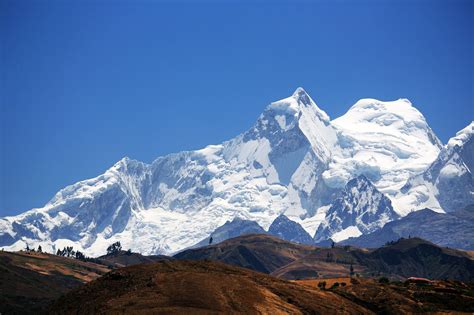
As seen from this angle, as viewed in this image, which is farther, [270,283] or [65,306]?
[270,283]

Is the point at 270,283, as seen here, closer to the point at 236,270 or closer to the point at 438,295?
the point at 236,270

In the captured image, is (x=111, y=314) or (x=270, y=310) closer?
(x=111, y=314)

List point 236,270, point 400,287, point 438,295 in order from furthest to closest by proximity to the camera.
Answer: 1. point 400,287
2. point 438,295
3. point 236,270

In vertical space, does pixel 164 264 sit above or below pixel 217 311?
above

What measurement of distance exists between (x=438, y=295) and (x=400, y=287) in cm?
1250

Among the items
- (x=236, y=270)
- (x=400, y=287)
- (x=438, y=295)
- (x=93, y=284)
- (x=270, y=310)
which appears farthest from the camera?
(x=400, y=287)

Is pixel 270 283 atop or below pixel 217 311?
atop

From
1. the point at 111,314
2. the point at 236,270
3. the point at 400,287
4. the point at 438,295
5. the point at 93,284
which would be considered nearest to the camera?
the point at 111,314

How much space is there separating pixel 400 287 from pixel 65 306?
71.5 m

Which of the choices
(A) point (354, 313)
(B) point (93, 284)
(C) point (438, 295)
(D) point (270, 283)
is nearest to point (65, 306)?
(B) point (93, 284)

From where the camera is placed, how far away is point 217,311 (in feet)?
395

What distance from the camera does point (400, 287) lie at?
169875mm

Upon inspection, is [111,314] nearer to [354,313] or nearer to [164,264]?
[164,264]

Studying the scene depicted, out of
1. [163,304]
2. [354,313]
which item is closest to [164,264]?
[163,304]
